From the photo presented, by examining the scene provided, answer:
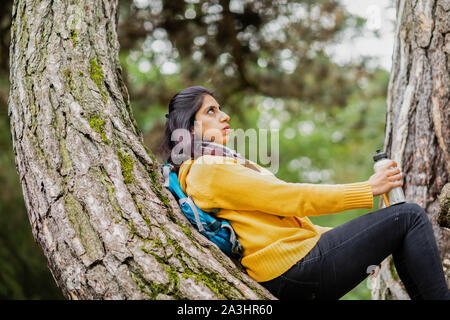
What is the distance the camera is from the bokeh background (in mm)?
4832

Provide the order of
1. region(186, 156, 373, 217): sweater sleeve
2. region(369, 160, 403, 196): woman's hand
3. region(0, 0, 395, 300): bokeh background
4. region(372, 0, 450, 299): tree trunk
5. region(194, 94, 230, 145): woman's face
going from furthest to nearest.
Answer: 1. region(0, 0, 395, 300): bokeh background
2. region(372, 0, 450, 299): tree trunk
3. region(194, 94, 230, 145): woman's face
4. region(369, 160, 403, 196): woman's hand
5. region(186, 156, 373, 217): sweater sleeve

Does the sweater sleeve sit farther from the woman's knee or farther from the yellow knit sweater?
the woman's knee

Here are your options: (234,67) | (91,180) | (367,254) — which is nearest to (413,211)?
(367,254)

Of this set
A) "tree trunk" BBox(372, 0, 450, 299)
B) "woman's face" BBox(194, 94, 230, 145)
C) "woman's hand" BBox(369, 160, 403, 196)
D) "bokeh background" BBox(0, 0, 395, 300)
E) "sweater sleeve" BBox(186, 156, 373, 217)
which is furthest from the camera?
"bokeh background" BBox(0, 0, 395, 300)

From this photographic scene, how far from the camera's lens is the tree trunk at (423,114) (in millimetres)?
2643

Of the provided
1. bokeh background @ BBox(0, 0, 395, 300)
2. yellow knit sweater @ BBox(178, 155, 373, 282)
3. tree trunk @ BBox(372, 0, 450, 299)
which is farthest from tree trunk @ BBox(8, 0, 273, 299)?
bokeh background @ BBox(0, 0, 395, 300)

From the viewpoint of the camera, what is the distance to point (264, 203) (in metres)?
1.89

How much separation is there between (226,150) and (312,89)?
16.9 feet

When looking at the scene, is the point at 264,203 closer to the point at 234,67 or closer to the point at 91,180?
the point at 91,180

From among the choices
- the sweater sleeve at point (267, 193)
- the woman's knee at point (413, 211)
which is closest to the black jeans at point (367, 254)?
the woman's knee at point (413, 211)

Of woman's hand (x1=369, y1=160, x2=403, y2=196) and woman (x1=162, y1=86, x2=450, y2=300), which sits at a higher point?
woman's hand (x1=369, y1=160, x2=403, y2=196)

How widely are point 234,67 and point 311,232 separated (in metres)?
4.08

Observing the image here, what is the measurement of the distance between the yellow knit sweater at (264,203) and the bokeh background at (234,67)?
2.98m
